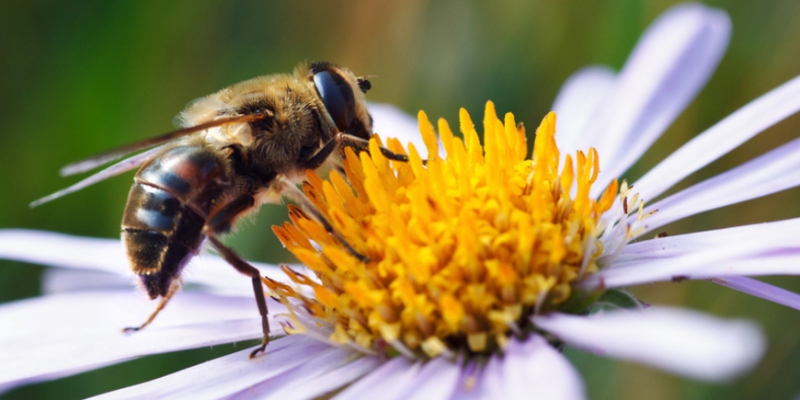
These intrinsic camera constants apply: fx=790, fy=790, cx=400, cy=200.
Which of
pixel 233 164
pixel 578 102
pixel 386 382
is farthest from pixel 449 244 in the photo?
pixel 578 102

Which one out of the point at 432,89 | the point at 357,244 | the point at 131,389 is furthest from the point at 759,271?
the point at 432,89

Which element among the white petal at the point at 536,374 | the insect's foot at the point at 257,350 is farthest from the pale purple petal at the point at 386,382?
the insect's foot at the point at 257,350

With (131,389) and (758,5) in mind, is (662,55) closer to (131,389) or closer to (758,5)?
(758,5)

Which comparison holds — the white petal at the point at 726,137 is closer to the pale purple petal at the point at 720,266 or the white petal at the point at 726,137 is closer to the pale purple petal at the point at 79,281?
the pale purple petal at the point at 720,266

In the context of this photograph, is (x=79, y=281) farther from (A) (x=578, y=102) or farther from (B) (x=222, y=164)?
(A) (x=578, y=102)

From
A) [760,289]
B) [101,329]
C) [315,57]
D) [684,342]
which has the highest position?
[315,57]

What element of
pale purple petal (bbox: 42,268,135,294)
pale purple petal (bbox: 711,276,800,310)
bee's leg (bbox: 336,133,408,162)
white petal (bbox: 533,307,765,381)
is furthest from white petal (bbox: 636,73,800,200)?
pale purple petal (bbox: 42,268,135,294)

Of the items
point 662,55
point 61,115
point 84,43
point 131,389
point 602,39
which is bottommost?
point 131,389
